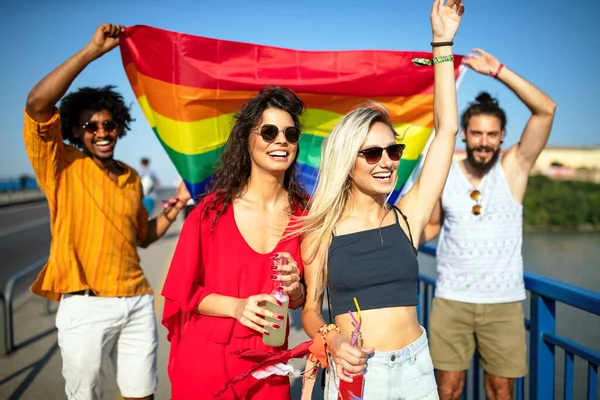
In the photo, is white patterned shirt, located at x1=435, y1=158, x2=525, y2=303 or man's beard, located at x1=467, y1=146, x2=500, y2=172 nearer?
white patterned shirt, located at x1=435, y1=158, x2=525, y2=303

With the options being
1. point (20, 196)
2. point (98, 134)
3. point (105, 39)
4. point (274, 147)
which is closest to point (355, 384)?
point (274, 147)

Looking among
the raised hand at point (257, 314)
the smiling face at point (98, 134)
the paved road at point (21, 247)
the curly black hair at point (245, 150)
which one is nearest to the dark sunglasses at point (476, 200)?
the curly black hair at point (245, 150)

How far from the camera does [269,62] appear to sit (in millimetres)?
3482

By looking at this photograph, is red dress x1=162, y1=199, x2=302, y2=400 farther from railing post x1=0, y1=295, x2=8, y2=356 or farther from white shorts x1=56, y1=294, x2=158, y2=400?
railing post x1=0, y1=295, x2=8, y2=356

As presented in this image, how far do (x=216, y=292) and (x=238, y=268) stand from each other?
0.15 metres

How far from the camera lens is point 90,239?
119 inches

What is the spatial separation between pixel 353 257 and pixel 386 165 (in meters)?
0.44

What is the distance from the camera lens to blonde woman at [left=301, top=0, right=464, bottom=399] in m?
2.18

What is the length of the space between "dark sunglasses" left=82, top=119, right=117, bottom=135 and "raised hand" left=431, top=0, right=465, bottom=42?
197 centimetres

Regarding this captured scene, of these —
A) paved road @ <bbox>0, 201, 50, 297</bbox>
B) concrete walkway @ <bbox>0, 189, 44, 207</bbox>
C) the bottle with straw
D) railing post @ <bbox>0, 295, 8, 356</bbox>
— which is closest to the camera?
the bottle with straw

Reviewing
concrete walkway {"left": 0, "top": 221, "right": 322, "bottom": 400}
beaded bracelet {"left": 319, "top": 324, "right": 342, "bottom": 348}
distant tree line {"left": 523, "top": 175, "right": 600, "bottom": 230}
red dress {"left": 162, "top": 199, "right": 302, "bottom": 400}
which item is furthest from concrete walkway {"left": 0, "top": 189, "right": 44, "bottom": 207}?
beaded bracelet {"left": 319, "top": 324, "right": 342, "bottom": 348}

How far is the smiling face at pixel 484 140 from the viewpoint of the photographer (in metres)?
3.53

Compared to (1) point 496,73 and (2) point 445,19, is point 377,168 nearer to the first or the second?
(2) point 445,19

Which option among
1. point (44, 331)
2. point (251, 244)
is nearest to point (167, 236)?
point (44, 331)
